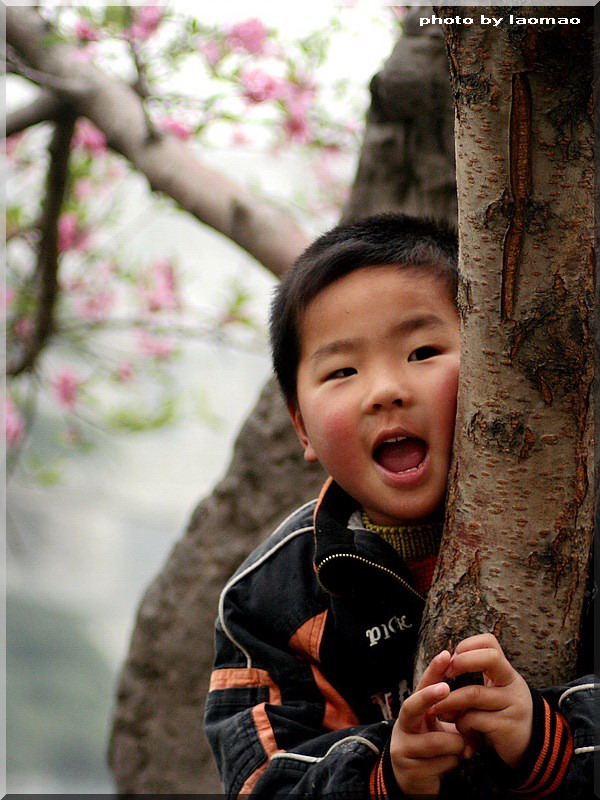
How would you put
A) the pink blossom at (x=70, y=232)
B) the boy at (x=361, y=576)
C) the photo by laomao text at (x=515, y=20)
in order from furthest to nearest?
1. the pink blossom at (x=70, y=232)
2. the boy at (x=361, y=576)
3. the photo by laomao text at (x=515, y=20)

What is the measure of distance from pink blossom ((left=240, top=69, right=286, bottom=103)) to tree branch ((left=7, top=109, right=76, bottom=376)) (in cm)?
39

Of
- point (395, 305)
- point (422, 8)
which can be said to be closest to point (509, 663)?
point (395, 305)

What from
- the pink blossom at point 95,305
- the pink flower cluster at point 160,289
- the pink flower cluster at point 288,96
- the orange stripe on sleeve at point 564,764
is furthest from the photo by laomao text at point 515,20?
the pink blossom at point 95,305

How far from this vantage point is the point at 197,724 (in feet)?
6.25

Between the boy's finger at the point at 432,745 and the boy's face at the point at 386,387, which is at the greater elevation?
the boy's face at the point at 386,387

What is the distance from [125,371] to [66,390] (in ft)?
0.63

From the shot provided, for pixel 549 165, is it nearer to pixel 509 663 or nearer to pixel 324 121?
pixel 509 663

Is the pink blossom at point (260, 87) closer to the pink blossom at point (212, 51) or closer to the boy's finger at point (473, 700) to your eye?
the pink blossom at point (212, 51)

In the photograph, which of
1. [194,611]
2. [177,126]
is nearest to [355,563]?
[194,611]

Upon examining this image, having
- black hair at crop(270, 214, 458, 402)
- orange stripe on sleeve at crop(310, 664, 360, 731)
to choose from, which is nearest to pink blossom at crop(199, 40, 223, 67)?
black hair at crop(270, 214, 458, 402)

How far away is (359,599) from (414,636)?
63mm

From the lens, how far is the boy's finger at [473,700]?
630 millimetres

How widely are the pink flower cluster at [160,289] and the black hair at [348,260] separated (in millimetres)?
1551

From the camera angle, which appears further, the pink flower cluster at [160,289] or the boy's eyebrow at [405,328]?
the pink flower cluster at [160,289]
